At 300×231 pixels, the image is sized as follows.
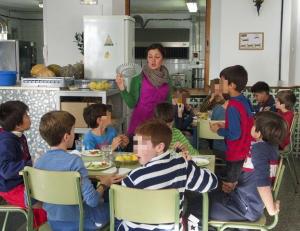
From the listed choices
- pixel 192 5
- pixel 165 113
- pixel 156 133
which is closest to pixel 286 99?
pixel 165 113

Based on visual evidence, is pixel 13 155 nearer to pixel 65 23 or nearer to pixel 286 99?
pixel 286 99

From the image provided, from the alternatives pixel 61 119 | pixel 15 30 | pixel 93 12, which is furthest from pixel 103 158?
pixel 15 30

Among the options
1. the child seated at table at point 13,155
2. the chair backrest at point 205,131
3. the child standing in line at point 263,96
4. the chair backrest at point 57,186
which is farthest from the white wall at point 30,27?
the chair backrest at point 57,186

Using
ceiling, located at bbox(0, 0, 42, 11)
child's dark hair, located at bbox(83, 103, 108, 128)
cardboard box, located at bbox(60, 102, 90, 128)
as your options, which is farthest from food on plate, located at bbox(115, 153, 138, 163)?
ceiling, located at bbox(0, 0, 42, 11)

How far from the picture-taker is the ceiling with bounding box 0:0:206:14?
30.9 ft

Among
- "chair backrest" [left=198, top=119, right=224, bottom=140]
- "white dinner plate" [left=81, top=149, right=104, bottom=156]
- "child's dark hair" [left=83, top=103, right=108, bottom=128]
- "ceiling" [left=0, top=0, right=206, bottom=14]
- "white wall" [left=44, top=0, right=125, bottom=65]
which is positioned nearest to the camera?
"white dinner plate" [left=81, top=149, right=104, bottom=156]

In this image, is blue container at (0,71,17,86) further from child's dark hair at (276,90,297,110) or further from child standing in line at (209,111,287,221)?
child's dark hair at (276,90,297,110)

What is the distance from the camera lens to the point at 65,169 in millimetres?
2080

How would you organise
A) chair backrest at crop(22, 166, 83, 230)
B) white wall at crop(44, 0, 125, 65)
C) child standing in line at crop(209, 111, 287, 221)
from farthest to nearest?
1. white wall at crop(44, 0, 125, 65)
2. child standing in line at crop(209, 111, 287, 221)
3. chair backrest at crop(22, 166, 83, 230)

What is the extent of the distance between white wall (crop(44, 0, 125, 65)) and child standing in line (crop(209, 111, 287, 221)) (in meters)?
4.23

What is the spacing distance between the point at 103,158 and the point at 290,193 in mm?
2474

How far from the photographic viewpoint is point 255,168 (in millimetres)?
2135

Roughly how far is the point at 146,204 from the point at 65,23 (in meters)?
4.77

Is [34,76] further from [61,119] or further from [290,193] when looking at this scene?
[290,193]
